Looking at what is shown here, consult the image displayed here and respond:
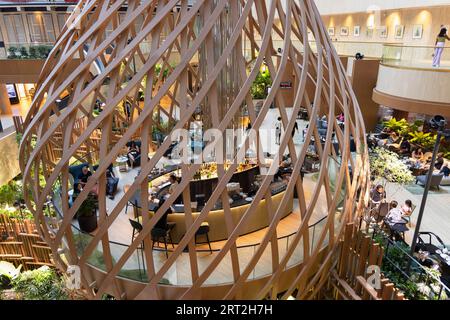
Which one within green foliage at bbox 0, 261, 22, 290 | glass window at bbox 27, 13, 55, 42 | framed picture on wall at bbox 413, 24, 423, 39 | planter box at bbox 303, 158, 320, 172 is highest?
glass window at bbox 27, 13, 55, 42

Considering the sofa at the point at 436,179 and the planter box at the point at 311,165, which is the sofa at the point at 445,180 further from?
the planter box at the point at 311,165

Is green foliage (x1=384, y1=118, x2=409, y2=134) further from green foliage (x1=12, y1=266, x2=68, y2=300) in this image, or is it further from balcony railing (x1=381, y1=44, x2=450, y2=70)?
green foliage (x1=12, y1=266, x2=68, y2=300)

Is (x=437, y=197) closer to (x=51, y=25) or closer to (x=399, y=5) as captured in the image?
(x=399, y=5)

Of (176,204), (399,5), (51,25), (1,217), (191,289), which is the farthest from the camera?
(51,25)

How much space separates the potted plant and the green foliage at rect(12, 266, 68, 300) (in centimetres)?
129

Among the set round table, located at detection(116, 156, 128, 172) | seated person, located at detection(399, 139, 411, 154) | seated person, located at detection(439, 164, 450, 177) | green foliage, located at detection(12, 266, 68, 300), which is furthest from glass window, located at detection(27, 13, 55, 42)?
seated person, located at detection(439, 164, 450, 177)

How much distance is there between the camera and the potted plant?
6.86 meters

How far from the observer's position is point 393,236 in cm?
808

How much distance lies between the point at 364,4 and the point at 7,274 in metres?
19.3
